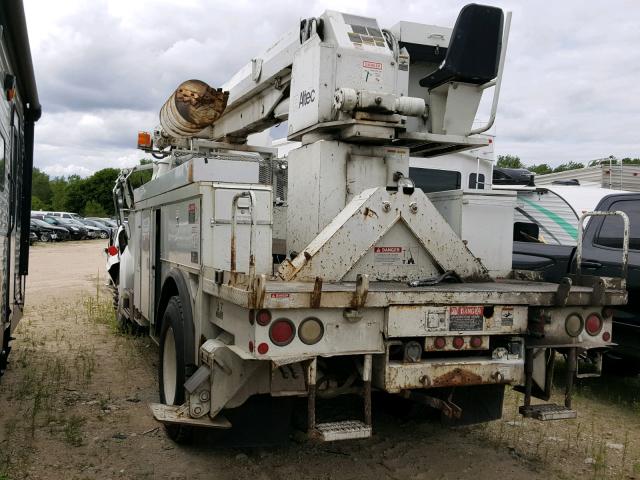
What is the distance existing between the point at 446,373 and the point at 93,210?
73.3 m

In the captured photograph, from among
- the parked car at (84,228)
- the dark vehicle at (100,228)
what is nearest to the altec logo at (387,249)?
the parked car at (84,228)

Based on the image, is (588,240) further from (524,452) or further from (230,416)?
(230,416)

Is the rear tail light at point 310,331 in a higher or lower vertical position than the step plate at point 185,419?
higher

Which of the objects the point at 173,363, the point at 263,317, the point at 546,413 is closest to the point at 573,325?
the point at 546,413

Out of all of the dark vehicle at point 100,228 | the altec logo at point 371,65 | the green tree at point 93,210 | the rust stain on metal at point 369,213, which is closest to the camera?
the rust stain on metal at point 369,213

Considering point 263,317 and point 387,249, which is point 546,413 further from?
point 263,317

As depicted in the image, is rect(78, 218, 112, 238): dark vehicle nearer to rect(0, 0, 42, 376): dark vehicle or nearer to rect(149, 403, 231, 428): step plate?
rect(0, 0, 42, 376): dark vehicle

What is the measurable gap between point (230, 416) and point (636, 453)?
307 centimetres

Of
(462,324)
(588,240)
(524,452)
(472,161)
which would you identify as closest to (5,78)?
(462,324)

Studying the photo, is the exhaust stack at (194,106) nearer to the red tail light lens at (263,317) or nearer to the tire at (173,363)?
the tire at (173,363)

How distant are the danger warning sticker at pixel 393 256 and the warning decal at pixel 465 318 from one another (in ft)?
2.28

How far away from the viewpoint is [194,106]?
6965 mm

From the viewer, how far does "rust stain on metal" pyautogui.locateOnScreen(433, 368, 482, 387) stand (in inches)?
147

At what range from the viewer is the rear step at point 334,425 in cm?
348
